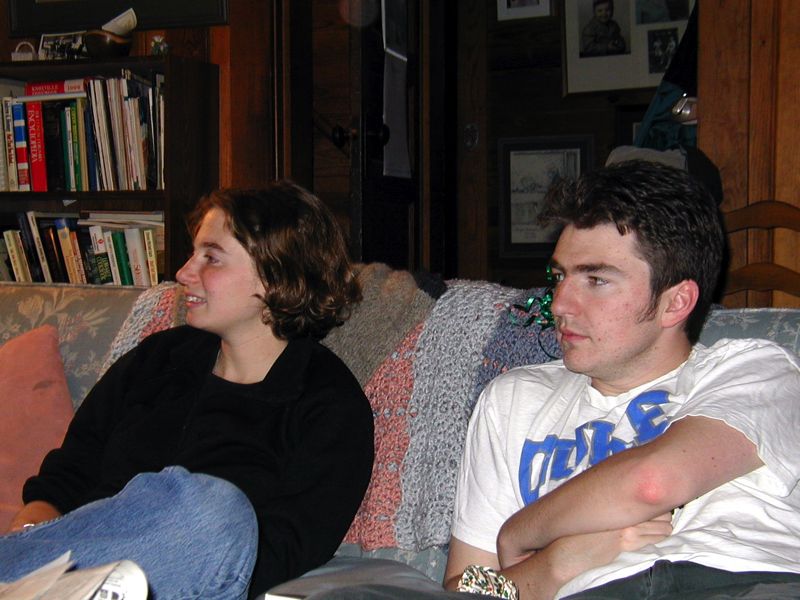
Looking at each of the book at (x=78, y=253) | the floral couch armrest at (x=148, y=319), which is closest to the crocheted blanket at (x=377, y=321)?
the floral couch armrest at (x=148, y=319)

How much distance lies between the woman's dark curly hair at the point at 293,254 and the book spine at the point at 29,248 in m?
1.56

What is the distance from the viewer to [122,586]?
2.66 feet

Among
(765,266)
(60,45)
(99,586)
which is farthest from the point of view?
(60,45)

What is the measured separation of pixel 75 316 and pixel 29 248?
118 centimetres

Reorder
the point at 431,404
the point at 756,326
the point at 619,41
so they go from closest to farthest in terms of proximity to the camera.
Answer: the point at 756,326
the point at 431,404
the point at 619,41

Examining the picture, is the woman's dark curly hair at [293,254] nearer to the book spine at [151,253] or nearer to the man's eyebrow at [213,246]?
the man's eyebrow at [213,246]

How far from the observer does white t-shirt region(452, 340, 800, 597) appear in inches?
47.3

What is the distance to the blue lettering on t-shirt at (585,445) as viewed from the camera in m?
1.36

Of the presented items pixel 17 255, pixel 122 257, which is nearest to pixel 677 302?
pixel 122 257

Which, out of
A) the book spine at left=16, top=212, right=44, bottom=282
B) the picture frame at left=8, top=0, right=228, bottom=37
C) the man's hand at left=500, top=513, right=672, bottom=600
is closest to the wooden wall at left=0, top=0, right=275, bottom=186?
the picture frame at left=8, top=0, right=228, bottom=37

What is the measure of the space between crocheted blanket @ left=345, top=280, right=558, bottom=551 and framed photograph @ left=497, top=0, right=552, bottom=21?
305 centimetres

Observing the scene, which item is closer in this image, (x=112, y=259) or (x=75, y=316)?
A: (x=75, y=316)

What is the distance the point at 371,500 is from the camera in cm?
164

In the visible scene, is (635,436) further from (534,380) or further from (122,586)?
(122,586)
